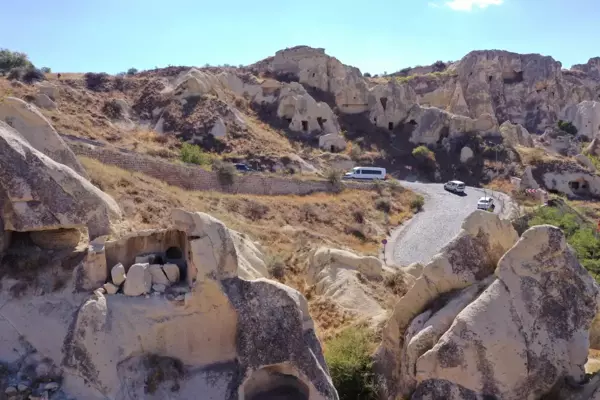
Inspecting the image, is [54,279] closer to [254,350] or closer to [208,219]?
[208,219]

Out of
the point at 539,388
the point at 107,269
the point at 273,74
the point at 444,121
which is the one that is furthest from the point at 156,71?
the point at 539,388

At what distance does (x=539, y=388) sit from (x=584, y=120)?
54.9 m

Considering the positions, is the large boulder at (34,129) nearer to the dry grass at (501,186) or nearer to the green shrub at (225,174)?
the green shrub at (225,174)

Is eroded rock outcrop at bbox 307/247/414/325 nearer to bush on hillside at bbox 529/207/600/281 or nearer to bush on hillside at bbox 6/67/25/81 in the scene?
bush on hillside at bbox 529/207/600/281

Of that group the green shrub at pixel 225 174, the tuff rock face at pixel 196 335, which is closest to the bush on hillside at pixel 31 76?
the green shrub at pixel 225 174

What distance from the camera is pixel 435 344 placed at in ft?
28.2

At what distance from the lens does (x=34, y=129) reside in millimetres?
11844

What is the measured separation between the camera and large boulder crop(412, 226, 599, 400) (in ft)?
27.1

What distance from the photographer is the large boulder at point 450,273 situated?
965cm

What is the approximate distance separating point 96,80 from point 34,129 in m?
31.4

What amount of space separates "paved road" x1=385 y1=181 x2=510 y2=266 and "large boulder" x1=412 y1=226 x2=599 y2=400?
1025 centimetres

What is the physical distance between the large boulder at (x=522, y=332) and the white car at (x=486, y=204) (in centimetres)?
1879

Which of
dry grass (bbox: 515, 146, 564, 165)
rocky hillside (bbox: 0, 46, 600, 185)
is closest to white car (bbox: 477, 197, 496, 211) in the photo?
rocky hillside (bbox: 0, 46, 600, 185)

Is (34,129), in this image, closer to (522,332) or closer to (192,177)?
(522,332)
